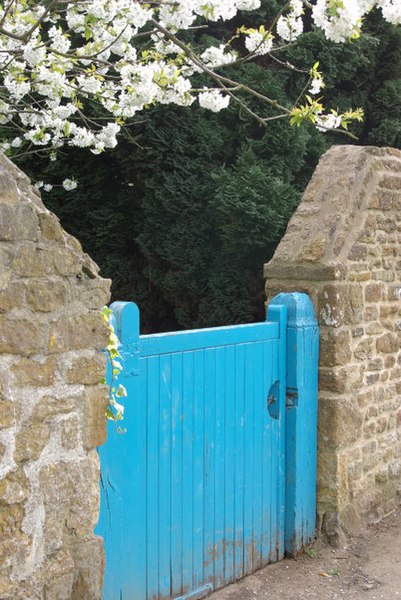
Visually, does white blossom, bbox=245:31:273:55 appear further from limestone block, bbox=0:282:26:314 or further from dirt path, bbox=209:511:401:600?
dirt path, bbox=209:511:401:600

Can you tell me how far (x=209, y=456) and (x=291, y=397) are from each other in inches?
32.4

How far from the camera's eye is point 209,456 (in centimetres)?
412

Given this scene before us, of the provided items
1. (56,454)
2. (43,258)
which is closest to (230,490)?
(56,454)

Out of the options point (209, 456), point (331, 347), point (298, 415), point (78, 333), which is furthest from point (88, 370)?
point (331, 347)

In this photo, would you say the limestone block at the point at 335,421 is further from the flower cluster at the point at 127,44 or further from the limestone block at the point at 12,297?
the limestone block at the point at 12,297

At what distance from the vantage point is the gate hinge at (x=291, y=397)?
469 centimetres

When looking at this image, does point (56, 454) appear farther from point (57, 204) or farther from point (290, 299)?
point (57, 204)

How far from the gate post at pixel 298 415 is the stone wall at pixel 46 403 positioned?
1.91 metres

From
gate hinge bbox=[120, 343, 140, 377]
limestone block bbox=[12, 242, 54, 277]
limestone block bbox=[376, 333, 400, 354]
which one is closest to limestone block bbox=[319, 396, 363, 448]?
limestone block bbox=[376, 333, 400, 354]

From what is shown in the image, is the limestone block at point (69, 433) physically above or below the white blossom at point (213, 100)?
below

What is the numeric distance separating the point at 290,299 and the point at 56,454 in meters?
2.25

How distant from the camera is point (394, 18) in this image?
189 inches

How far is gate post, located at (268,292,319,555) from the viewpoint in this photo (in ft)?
15.4

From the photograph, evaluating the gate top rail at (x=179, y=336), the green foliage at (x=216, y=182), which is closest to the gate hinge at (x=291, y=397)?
the gate top rail at (x=179, y=336)
